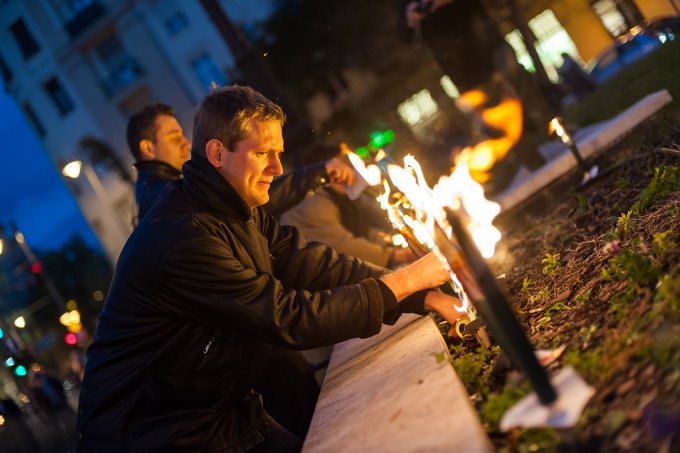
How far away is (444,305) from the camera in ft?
11.0

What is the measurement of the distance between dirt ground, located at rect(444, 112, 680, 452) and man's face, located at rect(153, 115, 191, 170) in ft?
10.9

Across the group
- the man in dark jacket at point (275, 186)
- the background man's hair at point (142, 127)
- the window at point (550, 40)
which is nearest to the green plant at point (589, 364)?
the man in dark jacket at point (275, 186)

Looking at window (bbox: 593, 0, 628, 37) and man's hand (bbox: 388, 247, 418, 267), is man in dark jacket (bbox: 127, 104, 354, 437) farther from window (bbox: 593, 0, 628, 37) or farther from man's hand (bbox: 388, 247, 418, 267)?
window (bbox: 593, 0, 628, 37)

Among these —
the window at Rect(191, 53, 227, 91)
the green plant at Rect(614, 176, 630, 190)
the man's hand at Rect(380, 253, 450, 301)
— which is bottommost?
the green plant at Rect(614, 176, 630, 190)

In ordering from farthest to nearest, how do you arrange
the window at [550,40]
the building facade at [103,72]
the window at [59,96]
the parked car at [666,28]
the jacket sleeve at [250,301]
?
1. the window at [59,96]
2. the window at [550,40]
3. the building facade at [103,72]
4. the parked car at [666,28]
5. the jacket sleeve at [250,301]

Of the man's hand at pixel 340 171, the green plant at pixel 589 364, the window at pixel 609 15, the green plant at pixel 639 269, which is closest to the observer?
the green plant at pixel 589 364

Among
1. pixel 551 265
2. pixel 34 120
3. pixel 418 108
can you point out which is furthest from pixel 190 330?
pixel 34 120

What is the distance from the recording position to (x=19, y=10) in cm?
3547

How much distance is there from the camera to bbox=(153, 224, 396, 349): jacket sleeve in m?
2.75

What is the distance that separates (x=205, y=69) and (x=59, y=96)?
11.0 m

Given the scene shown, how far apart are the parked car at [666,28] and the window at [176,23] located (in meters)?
27.2

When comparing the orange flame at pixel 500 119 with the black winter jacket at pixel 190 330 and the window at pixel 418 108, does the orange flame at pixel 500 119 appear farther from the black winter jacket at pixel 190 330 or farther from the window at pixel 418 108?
the window at pixel 418 108

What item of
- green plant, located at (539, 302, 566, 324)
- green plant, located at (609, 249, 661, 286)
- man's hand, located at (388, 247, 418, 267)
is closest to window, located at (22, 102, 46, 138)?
man's hand, located at (388, 247, 418, 267)

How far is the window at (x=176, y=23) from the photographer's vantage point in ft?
107
